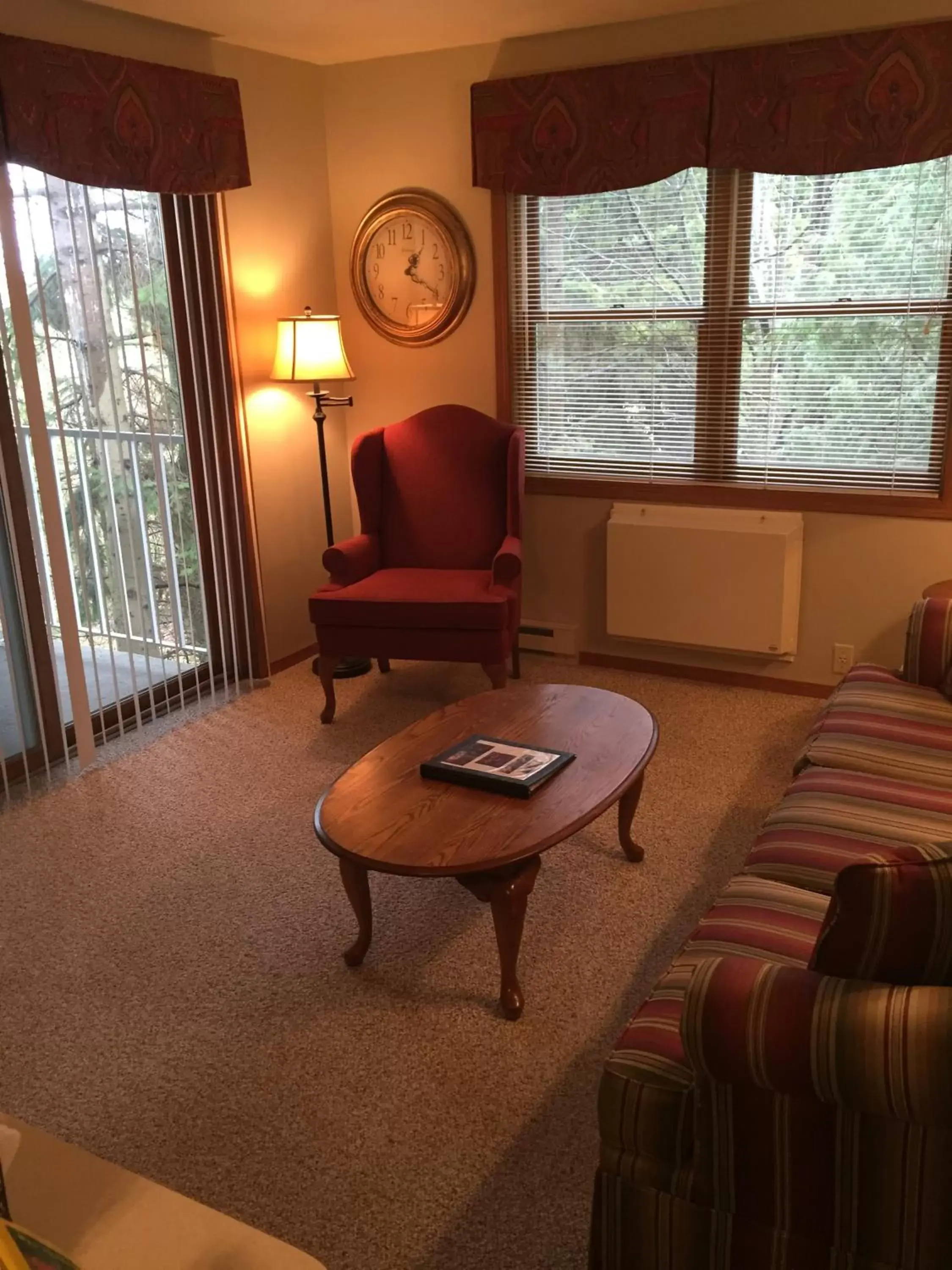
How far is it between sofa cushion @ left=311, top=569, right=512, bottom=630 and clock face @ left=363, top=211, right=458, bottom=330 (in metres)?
1.29

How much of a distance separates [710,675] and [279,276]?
2.46m

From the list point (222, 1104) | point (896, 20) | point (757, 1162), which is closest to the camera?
point (757, 1162)

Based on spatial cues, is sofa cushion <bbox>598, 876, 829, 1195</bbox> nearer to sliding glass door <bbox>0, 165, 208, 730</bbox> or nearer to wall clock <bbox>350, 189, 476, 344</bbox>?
sliding glass door <bbox>0, 165, 208, 730</bbox>

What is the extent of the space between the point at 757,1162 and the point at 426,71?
166 inches

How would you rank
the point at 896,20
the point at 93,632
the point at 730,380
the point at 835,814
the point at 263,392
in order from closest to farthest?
1. the point at 835,814
2. the point at 896,20
3. the point at 93,632
4. the point at 730,380
5. the point at 263,392

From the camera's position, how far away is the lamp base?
14.9ft

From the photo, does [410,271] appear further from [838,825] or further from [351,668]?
[838,825]

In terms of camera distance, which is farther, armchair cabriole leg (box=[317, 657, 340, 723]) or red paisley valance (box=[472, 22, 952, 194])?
armchair cabriole leg (box=[317, 657, 340, 723])

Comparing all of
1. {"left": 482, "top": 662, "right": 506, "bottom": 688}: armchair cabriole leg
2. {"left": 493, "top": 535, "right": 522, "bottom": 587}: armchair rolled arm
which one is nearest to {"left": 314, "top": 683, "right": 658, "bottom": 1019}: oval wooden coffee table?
{"left": 482, "top": 662, "right": 506, "bottom": 688}: armchair cabriole leg

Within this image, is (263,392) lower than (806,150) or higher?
lower

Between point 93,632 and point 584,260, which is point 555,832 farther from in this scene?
point 584,260

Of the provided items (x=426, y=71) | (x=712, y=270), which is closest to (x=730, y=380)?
(x=712, y=270)

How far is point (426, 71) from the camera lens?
4289mm

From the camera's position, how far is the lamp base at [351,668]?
4.54m
